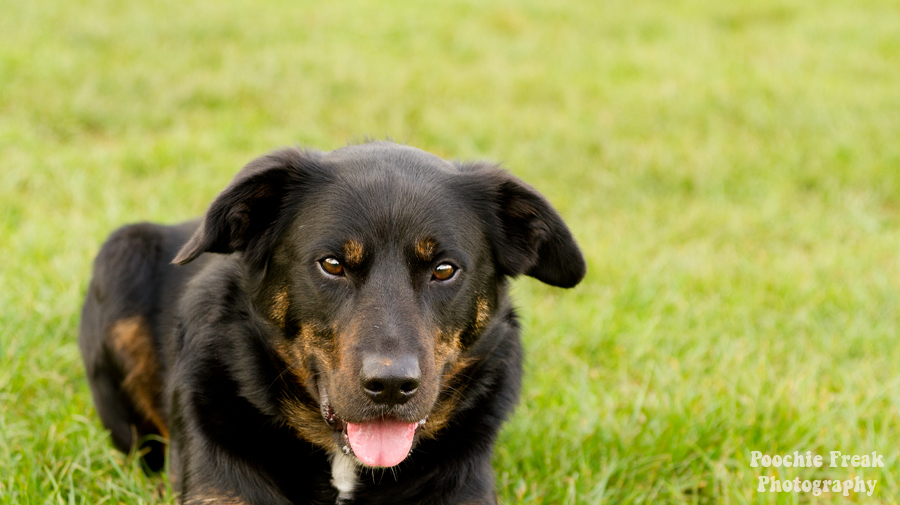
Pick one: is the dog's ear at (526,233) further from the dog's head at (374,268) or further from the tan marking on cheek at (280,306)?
the tan marking on cheek at (280,306)

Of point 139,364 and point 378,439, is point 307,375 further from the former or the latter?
point 139,364

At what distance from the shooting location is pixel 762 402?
4.14 metres

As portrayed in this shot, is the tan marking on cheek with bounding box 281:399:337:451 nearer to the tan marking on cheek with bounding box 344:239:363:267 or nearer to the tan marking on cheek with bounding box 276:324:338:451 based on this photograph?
the tan marking on cheek with bounding box 276:324:338:451

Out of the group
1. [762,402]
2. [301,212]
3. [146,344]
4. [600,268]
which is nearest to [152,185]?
[146,344]

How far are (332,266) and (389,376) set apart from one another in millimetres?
482

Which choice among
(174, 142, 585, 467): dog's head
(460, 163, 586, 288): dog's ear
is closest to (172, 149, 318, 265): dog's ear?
(174, 142, 585, 467): dog's head

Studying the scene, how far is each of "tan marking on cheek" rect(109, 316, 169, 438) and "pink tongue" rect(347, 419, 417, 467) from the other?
4.90ft

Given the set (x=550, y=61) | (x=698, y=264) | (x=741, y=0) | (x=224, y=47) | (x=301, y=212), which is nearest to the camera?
(x=301, y=212)

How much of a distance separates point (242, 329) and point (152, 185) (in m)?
3.90

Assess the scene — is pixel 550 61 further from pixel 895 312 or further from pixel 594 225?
pixel 895 312

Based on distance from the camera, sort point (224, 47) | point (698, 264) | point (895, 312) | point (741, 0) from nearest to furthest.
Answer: point (895, 312)
point (698, 264)
point (224, 47)
point (741, 0)

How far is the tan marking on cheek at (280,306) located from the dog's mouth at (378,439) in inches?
11.1

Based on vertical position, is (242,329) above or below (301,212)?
below

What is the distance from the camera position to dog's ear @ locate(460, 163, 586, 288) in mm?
3203
